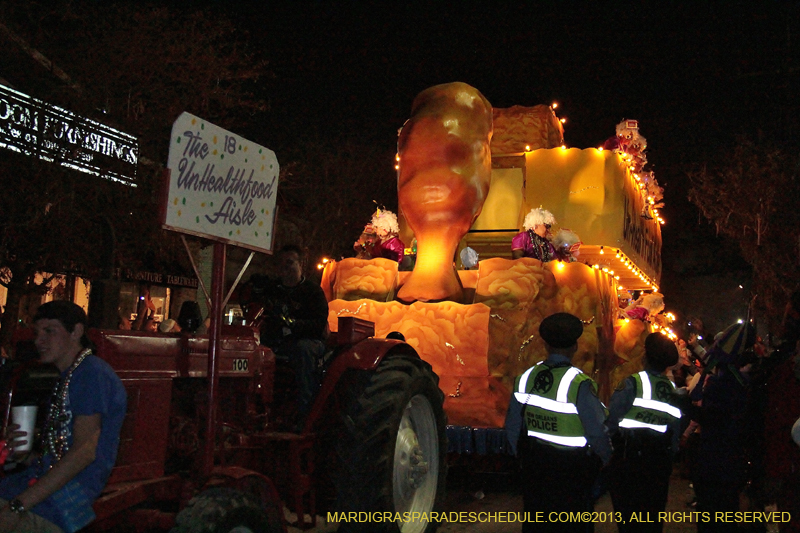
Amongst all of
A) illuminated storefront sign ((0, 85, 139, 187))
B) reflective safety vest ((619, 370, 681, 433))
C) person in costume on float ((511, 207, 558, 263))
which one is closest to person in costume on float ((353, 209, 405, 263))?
person in costume on float ((511, 207, 558, 263))

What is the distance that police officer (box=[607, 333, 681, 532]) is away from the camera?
166 inches

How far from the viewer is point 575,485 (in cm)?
358

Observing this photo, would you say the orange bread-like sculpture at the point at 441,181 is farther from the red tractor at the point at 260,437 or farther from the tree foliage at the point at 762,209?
the tree foliage at the point at 762,209

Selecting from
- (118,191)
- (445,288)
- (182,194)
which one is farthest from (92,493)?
(118,191)

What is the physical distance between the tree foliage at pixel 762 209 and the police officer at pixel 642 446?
684 inches

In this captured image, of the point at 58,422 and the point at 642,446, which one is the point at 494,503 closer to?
the point at 642,446

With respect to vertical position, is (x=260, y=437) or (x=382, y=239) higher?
(x=382, y=239)

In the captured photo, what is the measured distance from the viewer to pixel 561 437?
11.9 ft

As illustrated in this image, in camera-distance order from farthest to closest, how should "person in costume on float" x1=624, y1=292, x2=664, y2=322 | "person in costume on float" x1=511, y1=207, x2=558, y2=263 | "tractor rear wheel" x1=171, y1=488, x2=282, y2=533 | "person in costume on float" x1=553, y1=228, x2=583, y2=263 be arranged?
"person in costume on float" x1=624, y1=292, x2=664, y2=322 → "person in costume on float" x1=553, y1=228, x2=583, y2=263 → "person in costume on float" x1=511, y1=207, x2=558, y2=263 → "tractor rear wheel" x1=171, y1=488, x2=282, y2=533

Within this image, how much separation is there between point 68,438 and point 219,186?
1404mm

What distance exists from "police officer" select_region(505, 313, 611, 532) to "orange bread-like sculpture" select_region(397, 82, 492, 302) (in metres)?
4.06

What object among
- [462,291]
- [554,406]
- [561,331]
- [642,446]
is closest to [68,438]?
[554,406]

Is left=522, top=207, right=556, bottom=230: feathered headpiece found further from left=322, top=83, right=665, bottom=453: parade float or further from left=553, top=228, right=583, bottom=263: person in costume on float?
left=322, top=83, right=665, bottom=453: parade float

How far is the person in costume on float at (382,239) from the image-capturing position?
9930mm
